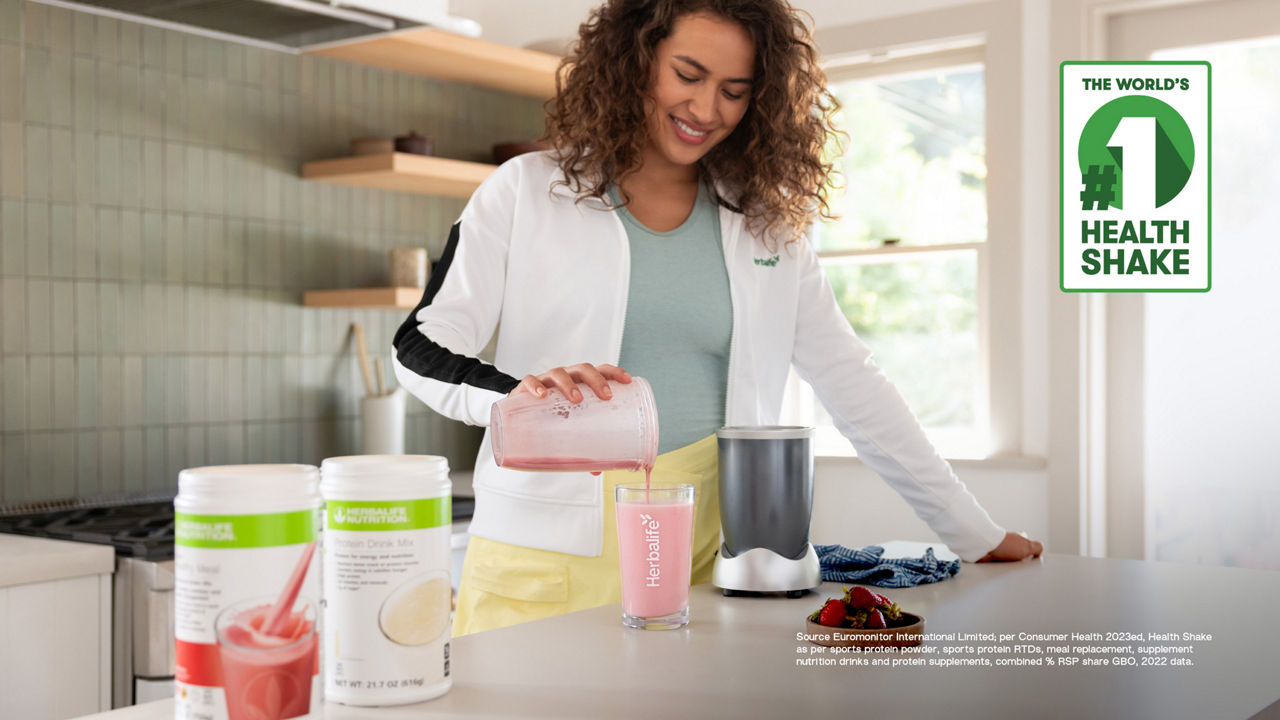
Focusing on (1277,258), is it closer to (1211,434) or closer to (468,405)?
(1211,434)

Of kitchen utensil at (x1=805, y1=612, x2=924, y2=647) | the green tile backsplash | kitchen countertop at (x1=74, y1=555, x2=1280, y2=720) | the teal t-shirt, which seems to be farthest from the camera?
the green tile backsplash

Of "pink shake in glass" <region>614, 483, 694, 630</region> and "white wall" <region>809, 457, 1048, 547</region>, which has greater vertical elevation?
"pink shake in glass" <region>614, 483, 694, 630</region>

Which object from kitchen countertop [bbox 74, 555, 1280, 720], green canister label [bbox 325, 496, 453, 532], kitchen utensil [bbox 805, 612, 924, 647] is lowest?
kitchen countertop [bbox 74, 555, 1280, 720]

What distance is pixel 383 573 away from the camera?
0.80m

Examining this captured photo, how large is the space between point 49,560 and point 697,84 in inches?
55.2

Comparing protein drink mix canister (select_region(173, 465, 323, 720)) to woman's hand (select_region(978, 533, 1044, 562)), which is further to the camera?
woman's hand (select_region(978, 533, 1044, 562))

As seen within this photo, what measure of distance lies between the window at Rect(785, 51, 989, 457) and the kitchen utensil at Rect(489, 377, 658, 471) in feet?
7.82

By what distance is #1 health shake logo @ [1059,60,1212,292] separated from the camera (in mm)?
2986

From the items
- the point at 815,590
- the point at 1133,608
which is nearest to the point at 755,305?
the point at 815,590

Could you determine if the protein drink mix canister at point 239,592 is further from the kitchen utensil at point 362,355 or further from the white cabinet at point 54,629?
the kitchen utensil at point 362,355

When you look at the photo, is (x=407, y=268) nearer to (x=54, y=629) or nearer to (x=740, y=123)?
(x=54, y=629)

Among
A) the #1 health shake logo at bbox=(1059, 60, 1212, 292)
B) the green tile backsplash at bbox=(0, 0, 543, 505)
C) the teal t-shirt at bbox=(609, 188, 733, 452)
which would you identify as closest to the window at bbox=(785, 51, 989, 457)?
the #1 health shake logo at bbox=(1059, 60, 1212, 292)

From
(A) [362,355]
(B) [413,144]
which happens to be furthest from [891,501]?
(B) [413,144]

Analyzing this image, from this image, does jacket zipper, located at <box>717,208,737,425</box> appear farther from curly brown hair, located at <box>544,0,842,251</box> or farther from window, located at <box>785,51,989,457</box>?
window, located at <box>785,51,989,457</box>
